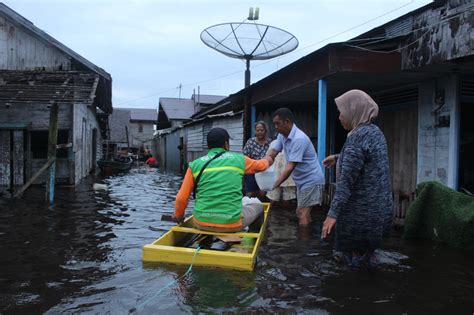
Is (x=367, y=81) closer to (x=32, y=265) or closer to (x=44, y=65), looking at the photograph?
(x=32, y=265)

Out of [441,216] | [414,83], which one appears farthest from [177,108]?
[441,216]

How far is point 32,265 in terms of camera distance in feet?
15.9

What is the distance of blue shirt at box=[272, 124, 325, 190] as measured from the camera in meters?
6.20

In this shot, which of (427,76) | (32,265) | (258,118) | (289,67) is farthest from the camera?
(258,118)

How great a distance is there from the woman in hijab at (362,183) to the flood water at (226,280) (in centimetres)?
56

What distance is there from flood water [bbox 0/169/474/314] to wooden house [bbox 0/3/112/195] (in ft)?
23.8

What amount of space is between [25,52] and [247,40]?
7.72 metres

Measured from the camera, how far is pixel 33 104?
13.9m

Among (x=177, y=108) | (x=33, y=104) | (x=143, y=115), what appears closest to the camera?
(x=33, y=104)

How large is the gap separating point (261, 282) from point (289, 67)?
21.7 ft

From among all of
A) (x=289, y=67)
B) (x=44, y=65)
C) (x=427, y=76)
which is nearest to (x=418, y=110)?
(x=427, y=76)

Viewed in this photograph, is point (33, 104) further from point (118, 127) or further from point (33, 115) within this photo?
point (118, 127)

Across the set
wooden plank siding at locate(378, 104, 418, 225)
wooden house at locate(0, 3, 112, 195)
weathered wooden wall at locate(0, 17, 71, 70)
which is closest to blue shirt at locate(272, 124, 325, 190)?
wooden plank siding at locate(378, 104, 418, 225)

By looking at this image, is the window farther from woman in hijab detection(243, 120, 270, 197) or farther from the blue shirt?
the blue shirt
